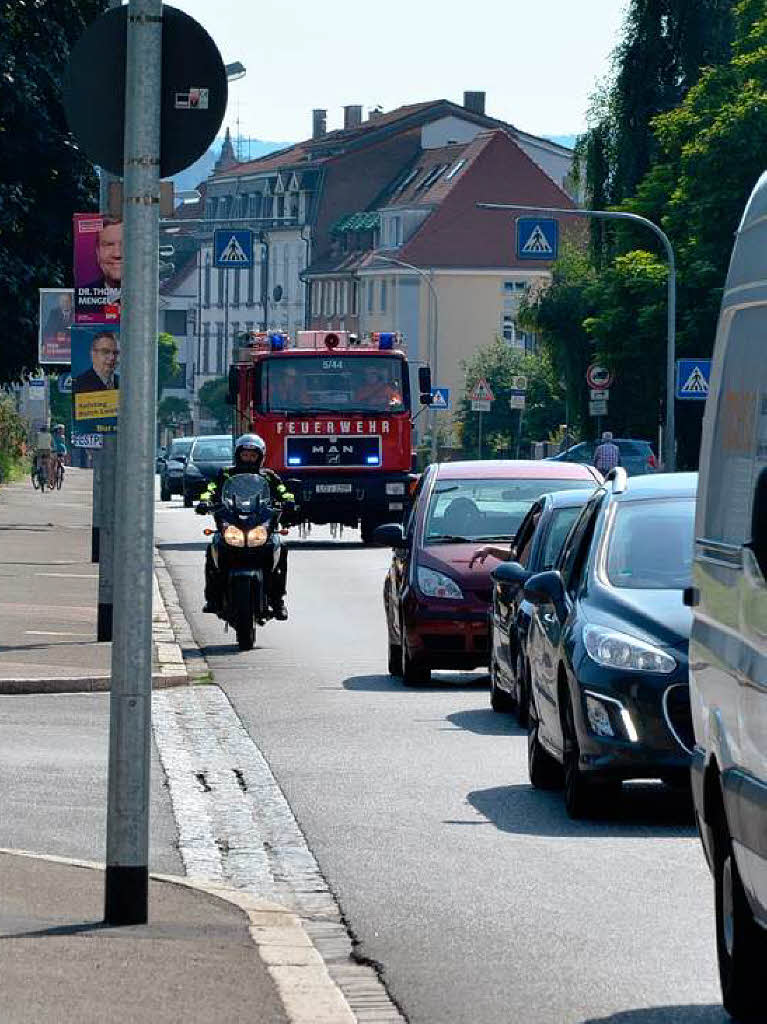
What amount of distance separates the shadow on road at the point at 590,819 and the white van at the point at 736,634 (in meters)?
3.56

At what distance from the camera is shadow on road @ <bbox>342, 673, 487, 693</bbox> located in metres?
19.1

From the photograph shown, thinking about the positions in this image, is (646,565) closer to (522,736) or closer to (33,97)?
(522,736)

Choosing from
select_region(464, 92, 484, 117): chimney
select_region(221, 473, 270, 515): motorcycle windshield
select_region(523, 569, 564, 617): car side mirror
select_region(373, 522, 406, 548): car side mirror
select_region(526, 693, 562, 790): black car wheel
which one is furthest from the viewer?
select_region(464, 92, 484, 117): chimney

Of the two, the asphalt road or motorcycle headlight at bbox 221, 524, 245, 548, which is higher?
motorcycle headlight at bbox 221, 524, 245, 548

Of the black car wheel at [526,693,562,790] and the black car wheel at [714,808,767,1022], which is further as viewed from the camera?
the black car wheel at [526,693,562,790]

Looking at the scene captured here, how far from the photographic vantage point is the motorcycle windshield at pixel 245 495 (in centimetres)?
2217

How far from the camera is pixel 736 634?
707cm

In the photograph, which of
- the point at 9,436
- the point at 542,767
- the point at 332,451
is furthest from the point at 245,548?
the point at 9,436

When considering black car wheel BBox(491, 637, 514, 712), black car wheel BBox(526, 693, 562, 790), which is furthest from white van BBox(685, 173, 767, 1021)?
black car wheel BBox(491, 637, 514, 712)

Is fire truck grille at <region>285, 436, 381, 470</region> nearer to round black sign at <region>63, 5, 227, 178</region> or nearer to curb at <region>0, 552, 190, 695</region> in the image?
curb at <region>0, 552, 190, 695</region>

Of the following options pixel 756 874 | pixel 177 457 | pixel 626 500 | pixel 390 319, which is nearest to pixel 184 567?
pixel 626 500

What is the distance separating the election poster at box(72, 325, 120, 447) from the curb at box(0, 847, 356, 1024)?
1169 cm

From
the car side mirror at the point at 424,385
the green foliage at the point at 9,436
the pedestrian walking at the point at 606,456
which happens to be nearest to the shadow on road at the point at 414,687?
the car side mirror at the point at 424,385

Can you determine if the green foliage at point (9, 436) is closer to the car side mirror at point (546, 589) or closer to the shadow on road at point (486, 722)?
the shadow on road at point (486, 722)
